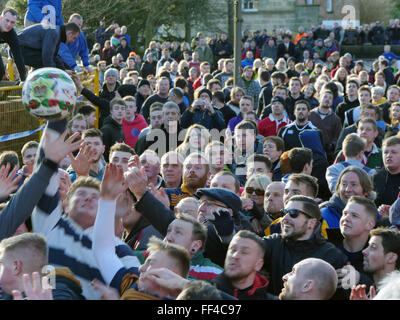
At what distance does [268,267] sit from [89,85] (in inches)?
354

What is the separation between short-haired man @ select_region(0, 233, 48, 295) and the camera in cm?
405

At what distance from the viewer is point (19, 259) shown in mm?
4090

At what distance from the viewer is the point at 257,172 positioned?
313 inches

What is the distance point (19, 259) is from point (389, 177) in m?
5.00

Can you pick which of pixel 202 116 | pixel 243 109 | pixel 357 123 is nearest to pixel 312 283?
pixel 357 123

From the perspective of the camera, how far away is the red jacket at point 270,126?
38.5 feet

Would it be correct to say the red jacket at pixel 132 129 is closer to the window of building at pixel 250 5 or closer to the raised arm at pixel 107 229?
the raised arm at pixel 107 229

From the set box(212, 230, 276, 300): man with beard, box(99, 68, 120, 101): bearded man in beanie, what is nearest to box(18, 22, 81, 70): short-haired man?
box(99, 68, 120, 101): bearded man in beanie

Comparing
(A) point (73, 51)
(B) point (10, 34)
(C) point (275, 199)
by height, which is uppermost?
(B) point (10, 34)

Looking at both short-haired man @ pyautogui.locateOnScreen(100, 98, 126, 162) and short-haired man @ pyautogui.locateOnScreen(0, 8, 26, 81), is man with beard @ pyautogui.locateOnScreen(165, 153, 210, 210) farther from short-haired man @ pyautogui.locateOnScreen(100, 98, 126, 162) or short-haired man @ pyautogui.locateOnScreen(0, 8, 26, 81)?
short-haired man @ pyautogui.locateOnScreen(0, 8, 26, 81)

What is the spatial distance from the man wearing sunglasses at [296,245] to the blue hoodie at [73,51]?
740 centimetres

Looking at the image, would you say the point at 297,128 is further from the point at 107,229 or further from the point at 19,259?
the point at 19,259
